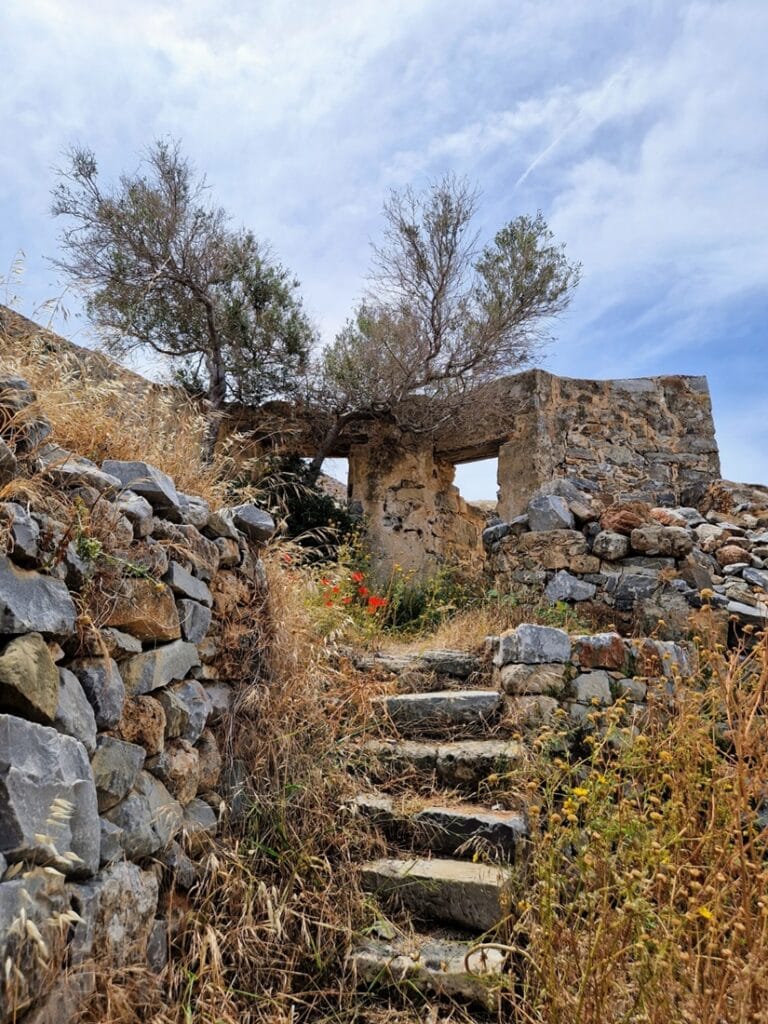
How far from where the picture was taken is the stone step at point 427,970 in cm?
228

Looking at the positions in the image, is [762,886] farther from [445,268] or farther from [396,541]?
[445,268]

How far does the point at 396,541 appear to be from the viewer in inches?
347

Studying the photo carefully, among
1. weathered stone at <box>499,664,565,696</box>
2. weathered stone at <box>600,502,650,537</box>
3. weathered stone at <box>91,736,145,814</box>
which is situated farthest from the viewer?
weathered stone at <box>600,502,650,537</box>

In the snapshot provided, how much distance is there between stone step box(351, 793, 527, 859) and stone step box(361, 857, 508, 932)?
0.34ft

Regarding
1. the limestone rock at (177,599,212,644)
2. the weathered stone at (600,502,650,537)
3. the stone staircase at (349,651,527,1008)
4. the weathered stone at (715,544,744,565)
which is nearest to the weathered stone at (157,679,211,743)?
the limestone rock at (177,599,212,644)

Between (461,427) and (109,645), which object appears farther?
(461,427)

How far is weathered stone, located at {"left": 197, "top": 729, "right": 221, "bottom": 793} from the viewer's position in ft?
8.44

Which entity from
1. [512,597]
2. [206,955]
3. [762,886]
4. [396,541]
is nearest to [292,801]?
[206,955]

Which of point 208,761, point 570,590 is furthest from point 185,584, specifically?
point 570,590

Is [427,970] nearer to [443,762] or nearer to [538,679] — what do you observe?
[443,762]

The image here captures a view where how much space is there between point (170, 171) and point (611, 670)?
24.9ft

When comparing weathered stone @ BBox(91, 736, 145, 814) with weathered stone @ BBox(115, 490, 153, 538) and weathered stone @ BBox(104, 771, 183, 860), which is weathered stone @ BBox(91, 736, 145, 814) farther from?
weathered stone @ BBox(115, 490, 153, 538)

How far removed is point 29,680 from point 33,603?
208mm

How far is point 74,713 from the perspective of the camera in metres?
1.85
